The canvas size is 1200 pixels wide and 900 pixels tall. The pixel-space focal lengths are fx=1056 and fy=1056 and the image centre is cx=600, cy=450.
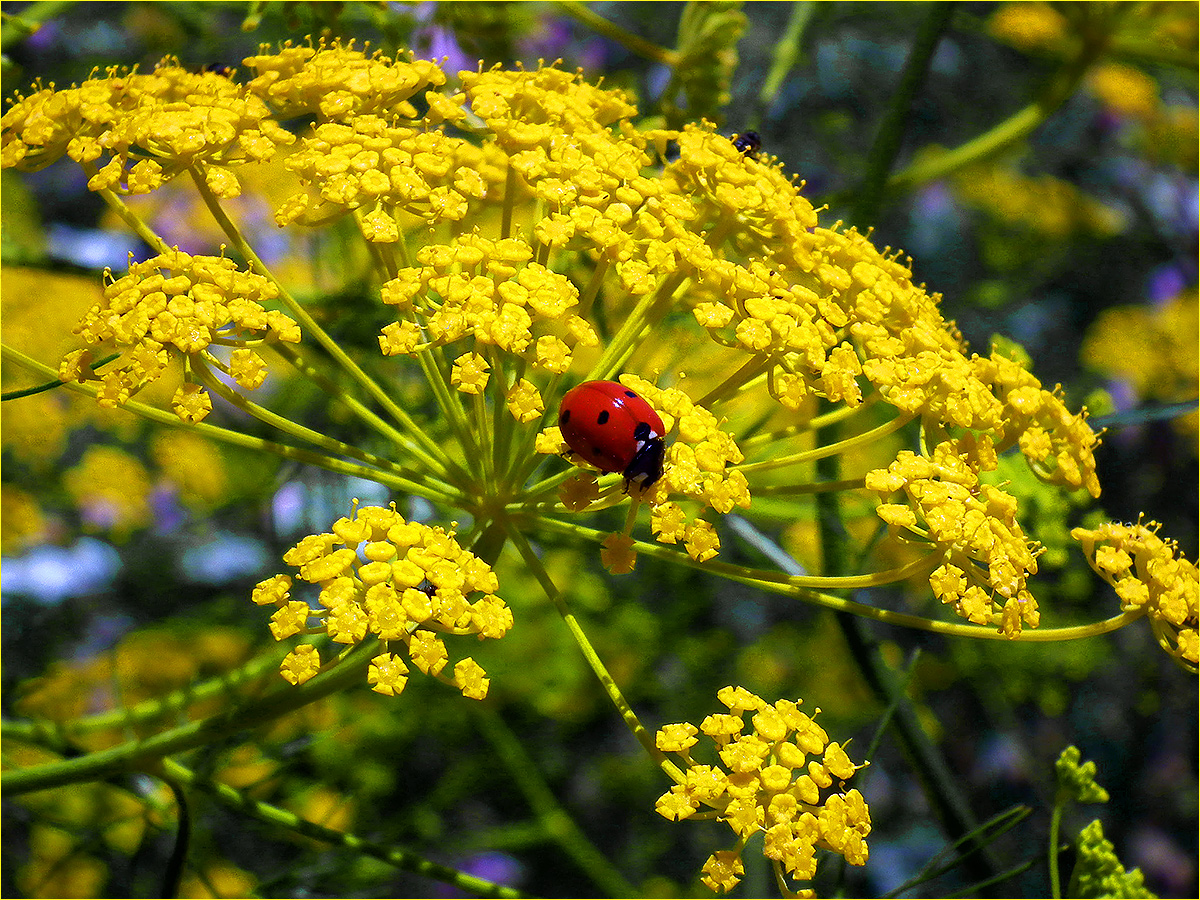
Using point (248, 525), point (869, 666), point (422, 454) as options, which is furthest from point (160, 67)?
point (248, 525)

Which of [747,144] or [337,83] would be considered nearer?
[337,83]

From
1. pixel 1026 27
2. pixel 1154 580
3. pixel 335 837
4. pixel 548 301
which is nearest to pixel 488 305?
pixel 548 301

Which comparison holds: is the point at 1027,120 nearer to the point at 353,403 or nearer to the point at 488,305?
the point at 488,305

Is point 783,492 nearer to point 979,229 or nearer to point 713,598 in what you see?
point 713,598

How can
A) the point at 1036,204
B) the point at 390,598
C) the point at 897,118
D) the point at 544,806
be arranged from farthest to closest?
the point at 1036,204 < the point at 544,806 < the point at 897,118 < the point at 390,598

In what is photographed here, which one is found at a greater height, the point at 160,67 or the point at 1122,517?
the point at 160,67

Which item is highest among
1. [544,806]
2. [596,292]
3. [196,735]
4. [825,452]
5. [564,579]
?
[596,292]
